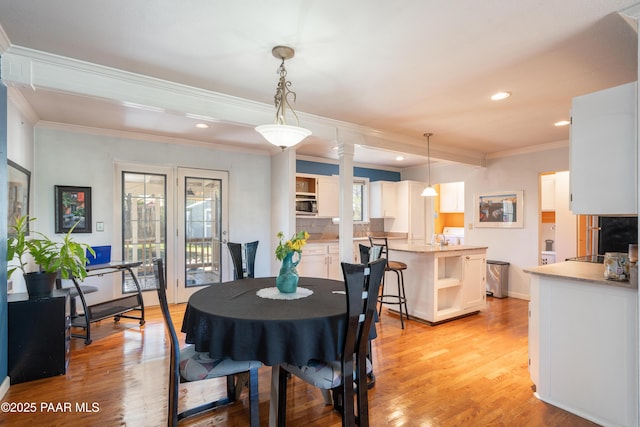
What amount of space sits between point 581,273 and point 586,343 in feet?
1.47

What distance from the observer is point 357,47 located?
7.45 ft

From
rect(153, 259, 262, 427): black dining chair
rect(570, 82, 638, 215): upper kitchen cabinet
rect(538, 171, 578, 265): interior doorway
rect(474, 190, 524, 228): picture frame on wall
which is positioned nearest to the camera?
rect(153, 259, 262, 427): black dining chair

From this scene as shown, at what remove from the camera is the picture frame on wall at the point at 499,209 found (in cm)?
541

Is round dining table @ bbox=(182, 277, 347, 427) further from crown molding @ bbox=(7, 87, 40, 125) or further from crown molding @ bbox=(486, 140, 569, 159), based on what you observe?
crown molding @ bbox=(486, 140, 569, 159)

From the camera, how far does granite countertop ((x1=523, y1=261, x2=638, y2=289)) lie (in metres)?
1.99

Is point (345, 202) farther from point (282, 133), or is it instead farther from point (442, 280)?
point (282, 133)

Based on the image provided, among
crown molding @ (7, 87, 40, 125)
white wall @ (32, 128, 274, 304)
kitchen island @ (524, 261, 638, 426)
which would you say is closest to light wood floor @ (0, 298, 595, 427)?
kitchen island @ (524, 261, 638, 426)

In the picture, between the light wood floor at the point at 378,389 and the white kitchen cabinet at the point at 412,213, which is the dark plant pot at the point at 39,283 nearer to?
the light wood floor at the point at 378,389

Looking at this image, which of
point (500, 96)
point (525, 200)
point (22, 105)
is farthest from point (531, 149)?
point (22, 105)

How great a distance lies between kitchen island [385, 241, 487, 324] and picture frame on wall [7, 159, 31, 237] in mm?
3855

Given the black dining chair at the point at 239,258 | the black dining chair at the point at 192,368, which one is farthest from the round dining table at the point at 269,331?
the black dining chair at the point at 239,258

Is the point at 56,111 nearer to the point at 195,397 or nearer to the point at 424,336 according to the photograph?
the point at 195,397

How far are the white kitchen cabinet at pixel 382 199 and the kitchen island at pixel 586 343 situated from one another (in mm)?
4304

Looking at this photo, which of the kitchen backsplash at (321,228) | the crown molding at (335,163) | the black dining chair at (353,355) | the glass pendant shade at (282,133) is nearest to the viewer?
the black dining chair at (353,355)
